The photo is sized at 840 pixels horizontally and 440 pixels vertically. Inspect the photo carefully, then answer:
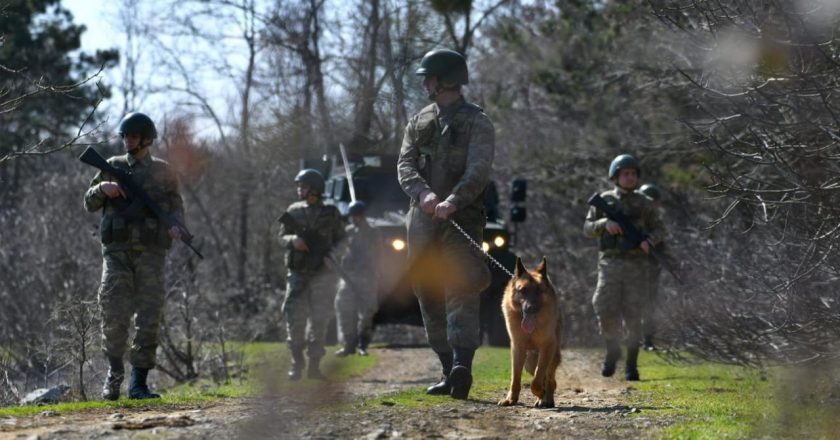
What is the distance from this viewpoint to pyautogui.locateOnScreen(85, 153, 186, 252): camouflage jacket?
1020cm

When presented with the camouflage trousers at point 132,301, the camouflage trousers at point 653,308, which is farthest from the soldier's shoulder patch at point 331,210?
the camouflage trousers at point 132,301

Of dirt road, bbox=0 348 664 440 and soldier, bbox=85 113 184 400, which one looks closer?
dirt road, bbox=0 348 664 440

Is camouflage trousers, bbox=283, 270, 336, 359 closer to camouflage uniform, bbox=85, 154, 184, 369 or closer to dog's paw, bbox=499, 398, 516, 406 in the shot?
camouflage uniform, bbox=85, 154, 184, 369

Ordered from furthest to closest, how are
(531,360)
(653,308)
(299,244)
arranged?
(653,308) < (299,244) < (531,360)

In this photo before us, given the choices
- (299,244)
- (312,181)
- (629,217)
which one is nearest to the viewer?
(629,217)

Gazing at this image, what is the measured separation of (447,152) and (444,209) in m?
0.60

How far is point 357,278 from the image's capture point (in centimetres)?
1753

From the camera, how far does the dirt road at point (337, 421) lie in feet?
23.9

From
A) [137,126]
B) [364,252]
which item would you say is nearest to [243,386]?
[137,126]

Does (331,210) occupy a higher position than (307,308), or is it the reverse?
(331,210)

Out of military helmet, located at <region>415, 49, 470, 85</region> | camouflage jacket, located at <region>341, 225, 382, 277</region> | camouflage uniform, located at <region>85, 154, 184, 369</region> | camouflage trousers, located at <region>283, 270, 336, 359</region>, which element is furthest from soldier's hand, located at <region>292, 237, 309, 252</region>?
military helmet, located at <region>415, 49, 470, 85</region>

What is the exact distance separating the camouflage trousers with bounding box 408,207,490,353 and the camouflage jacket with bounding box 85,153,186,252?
6.91 ft

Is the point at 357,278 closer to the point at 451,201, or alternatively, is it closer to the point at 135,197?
the point at 135,197

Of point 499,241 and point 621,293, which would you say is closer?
point 621,293
